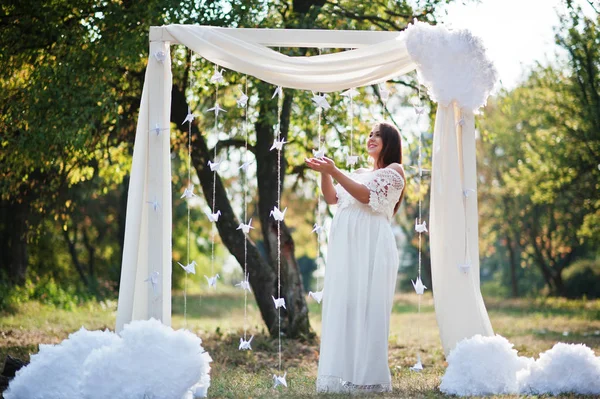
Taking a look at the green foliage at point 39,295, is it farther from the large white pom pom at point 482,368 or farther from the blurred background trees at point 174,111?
the large white pom pom at point 482,368

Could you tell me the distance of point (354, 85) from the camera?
5672mm

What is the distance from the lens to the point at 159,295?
535 centimetres

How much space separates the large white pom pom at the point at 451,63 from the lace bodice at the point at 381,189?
724 mm

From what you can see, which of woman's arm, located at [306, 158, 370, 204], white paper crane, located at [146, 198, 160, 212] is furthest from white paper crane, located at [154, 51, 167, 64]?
woman's arm, located at [306, 158, 370, 204]

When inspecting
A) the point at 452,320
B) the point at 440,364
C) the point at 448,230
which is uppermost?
the point at 448,230

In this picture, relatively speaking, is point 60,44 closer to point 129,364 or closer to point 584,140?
point 129,364

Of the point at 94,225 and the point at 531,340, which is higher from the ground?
Answer: the point at 94,225

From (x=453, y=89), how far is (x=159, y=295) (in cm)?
256

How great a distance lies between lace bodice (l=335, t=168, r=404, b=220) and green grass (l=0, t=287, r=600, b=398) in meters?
1.29

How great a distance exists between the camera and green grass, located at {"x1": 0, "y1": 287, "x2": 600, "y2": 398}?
6000 mm

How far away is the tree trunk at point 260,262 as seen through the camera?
30.1ft

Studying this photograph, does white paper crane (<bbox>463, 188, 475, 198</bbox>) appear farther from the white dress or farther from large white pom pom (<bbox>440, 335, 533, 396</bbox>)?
large white pom pom (<bbox>440, 335, 533, 396</bbox>)

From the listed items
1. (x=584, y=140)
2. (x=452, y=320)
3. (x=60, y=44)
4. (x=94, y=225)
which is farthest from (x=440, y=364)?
(x=94, y=225)

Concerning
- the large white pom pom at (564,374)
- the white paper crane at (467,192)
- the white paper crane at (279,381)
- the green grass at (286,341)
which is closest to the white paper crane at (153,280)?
the green grass at (286,341)
